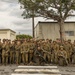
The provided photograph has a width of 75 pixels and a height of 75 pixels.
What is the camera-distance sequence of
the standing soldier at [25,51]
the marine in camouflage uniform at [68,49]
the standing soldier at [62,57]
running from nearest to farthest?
1. the standing soldier at [62,57]
2. the standing soldier at [25,51]
3. the marine in camouflage uniform at [68,49]

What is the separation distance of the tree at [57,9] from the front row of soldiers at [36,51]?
670 inches

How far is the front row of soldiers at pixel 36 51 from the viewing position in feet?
58.2

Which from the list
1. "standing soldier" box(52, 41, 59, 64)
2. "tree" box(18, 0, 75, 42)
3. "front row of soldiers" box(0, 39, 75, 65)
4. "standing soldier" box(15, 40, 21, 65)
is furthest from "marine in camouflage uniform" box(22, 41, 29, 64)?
"tree" box(18, 0, 75, 42)

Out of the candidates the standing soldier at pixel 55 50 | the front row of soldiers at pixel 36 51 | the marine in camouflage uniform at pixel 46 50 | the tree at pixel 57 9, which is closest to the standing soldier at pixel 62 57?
the front row of soldiers at pixel 36 51

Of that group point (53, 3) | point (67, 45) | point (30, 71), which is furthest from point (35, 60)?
point (53, 3)

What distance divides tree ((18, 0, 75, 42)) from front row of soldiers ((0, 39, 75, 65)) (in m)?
17.0

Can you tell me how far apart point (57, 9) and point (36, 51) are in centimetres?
1921

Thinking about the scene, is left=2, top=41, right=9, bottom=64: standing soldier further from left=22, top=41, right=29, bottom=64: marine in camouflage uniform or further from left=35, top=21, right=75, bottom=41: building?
left=35, top=21, right=75, bottom=41: building

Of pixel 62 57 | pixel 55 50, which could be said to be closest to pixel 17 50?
pixel 55 50

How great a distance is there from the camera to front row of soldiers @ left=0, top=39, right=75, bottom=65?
699 inches

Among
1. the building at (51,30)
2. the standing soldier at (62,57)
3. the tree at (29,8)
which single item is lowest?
the standing soldier at (62,57)

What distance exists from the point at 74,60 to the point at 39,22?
1916 cm

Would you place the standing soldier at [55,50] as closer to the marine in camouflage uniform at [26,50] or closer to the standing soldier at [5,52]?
the marine in camouflage uniform at [26,50]

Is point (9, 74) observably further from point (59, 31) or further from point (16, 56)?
point (59, 31)
